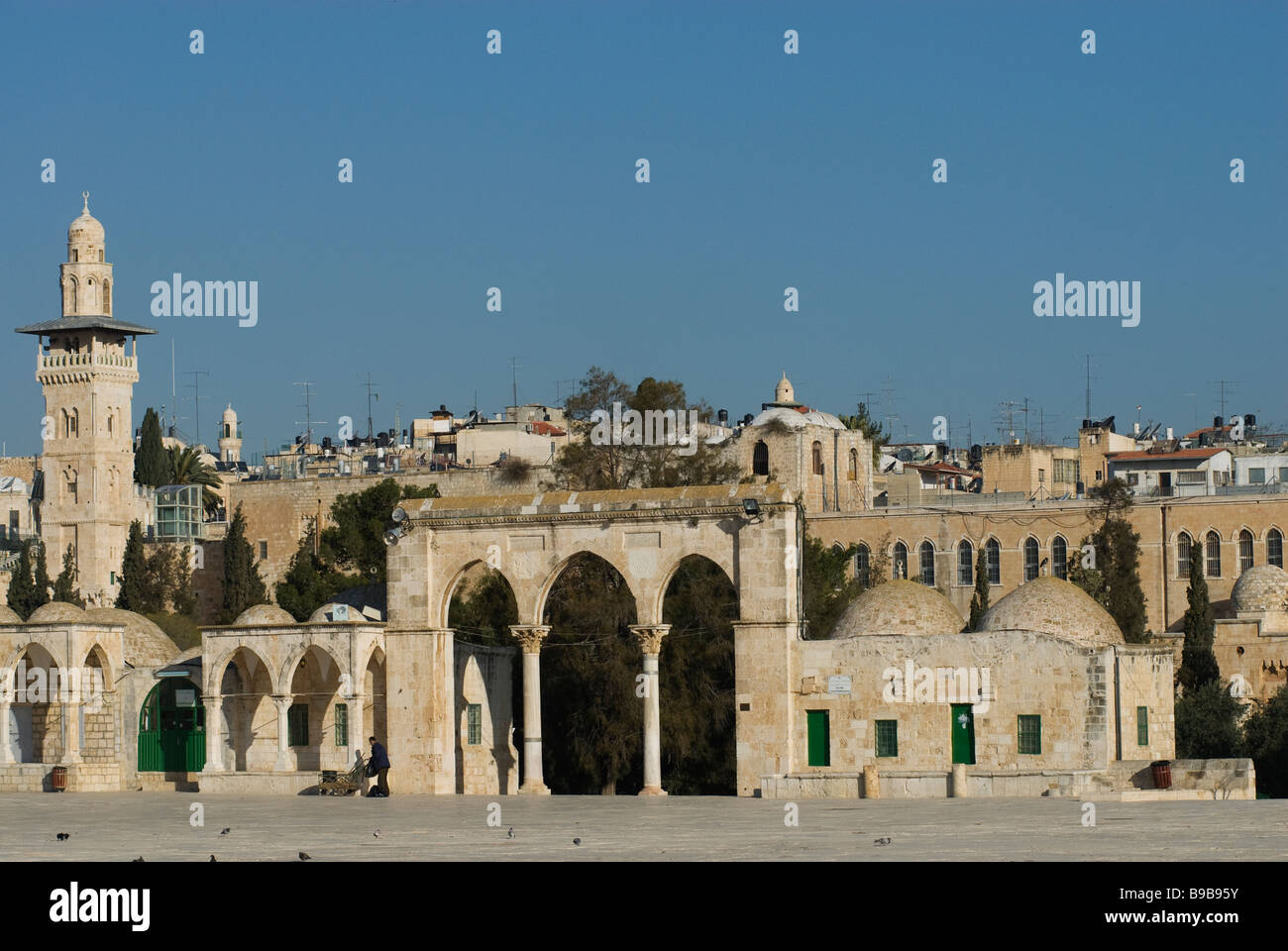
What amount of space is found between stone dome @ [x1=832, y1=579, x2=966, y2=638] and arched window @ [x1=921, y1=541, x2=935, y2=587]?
29759 mm

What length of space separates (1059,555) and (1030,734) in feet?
109

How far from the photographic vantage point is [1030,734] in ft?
102

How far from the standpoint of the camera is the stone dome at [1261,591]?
5375 cm

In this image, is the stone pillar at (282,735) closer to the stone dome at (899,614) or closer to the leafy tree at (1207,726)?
the stone dome at (899,614)

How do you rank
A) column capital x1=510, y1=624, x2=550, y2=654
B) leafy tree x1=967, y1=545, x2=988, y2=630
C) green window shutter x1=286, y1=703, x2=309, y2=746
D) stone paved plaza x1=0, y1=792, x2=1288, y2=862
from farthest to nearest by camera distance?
leafy tree x1=967, y1=545, x2=988, y2=630 → green window shutter x1=286, y1=703, x2=309, y2=746 → column capital x1=510, y1=624, x2=550, y2=654 → stone paved plaza x1=0, y1=792, x2=1288, y2=862

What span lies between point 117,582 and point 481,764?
139 ft

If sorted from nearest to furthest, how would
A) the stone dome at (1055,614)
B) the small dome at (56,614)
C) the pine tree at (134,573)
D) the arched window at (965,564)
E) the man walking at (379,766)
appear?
the man walking at (379,766), the stone dome at (1055,614), the small dome at (56,614), the arched window at (965,564), the pine tree at (134,573)

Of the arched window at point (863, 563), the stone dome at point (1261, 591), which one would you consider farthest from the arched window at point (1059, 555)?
the stone dome at point (1261, 591)

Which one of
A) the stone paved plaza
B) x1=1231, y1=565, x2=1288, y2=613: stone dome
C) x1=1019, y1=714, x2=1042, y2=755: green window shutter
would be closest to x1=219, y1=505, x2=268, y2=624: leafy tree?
x1=1231, y1=565, x2=1288, y2=613: stone dome

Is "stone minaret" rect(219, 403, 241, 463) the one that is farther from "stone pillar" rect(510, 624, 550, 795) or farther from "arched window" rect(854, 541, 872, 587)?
"stone pillar" rect(510, 624, 550, 795)

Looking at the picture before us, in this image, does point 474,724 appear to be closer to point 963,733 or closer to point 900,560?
point 963,733

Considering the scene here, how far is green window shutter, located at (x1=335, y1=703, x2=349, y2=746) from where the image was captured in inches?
1425

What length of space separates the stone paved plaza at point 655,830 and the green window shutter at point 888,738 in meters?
3.07

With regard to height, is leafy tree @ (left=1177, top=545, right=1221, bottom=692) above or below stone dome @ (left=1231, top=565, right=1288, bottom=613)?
below
